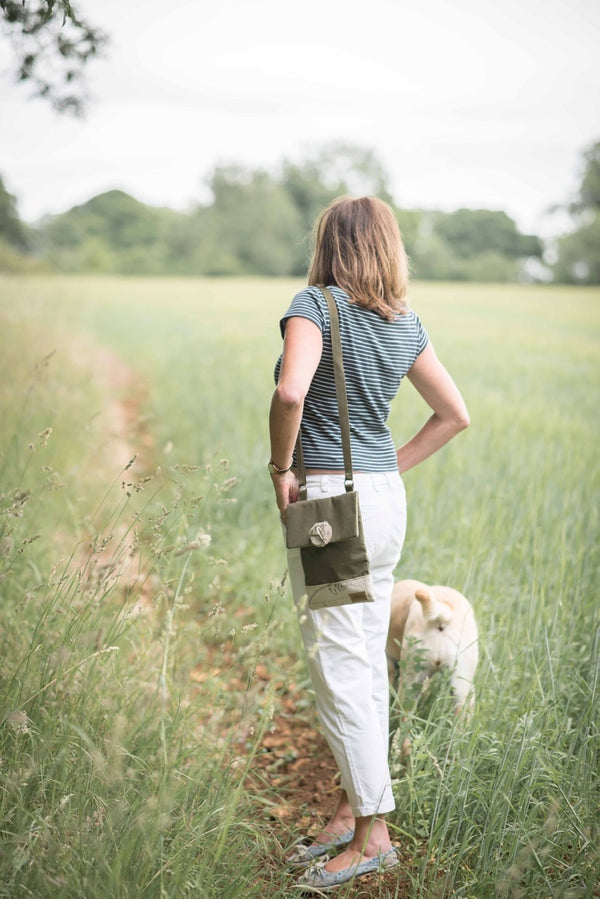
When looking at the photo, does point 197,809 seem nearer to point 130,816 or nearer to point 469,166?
point 130,816

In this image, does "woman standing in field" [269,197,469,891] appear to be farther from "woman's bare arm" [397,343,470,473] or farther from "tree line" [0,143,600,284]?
"tree line" [0,143,600,284]

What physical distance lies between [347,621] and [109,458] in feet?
13.9

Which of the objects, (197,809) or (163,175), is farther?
(163,175)

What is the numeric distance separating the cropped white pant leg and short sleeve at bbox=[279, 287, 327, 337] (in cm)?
50

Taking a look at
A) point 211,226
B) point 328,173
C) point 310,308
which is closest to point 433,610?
point 310,308

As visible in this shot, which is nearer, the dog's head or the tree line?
the dog's head

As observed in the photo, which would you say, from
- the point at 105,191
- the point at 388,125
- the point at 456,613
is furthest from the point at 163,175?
the point at 456,613

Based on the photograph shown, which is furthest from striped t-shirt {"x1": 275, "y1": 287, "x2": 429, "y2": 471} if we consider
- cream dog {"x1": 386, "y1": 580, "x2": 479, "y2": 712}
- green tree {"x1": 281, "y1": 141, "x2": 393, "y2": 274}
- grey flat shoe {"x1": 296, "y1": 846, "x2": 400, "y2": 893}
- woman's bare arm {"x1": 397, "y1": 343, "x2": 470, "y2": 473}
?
green tree {"x1": 281, "y1": 141, "x2": 393, "y2": 274}

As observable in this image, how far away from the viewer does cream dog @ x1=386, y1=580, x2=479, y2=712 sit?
8.74ft

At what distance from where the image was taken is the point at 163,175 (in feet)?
154

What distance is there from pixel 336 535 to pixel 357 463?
0.85 feet

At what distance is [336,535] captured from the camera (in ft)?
6.93

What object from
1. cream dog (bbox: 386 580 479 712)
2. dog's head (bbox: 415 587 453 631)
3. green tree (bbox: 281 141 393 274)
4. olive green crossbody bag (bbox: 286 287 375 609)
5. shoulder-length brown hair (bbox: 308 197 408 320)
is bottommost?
cream dog (bbox: 386 580 479 712)

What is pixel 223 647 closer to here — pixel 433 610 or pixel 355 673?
pixel 355 673
